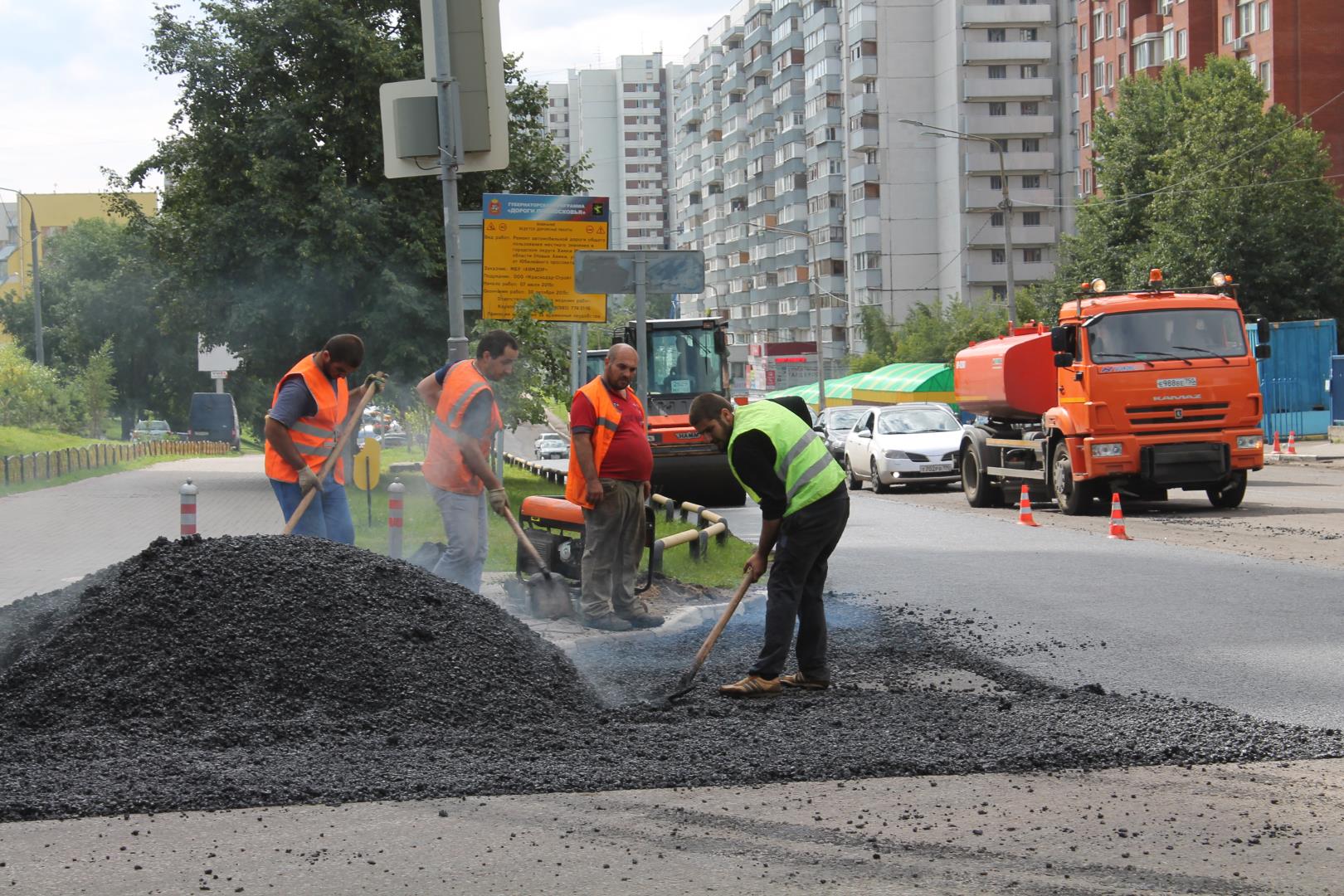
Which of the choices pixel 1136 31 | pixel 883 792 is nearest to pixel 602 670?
pixel 883 792

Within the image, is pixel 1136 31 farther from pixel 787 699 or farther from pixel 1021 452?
pixel 787 699

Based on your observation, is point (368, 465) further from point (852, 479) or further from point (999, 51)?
point (999, 51)

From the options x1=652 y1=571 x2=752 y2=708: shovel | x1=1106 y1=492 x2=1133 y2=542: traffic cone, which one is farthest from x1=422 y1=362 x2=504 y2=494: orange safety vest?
x1=1106 y1=492 x2=1133 y2=542: traffic cone

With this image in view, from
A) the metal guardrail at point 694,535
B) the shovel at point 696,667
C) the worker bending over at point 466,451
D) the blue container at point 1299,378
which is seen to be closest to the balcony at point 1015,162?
the blue container at point 1299,378

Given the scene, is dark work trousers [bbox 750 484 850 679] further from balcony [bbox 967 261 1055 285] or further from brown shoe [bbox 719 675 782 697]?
balcony [bbox 967 261 1055 285]

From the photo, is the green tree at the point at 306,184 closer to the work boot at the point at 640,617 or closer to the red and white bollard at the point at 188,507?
the red and white bollard at the point at 188,507

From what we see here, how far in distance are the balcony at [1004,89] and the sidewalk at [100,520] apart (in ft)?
211

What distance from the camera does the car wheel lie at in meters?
28.2

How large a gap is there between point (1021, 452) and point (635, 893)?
1878cm

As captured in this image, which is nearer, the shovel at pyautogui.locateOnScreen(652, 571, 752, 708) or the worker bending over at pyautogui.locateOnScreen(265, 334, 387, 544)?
the shovel at pyautogui.locateOnScreen(652, 571, 752, 708)

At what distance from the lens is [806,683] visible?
788cm

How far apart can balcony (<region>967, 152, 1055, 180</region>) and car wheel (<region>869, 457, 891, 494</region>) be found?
65.0m

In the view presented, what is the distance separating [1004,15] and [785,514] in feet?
289

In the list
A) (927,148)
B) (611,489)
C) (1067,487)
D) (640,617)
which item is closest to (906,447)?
(1067,487)
